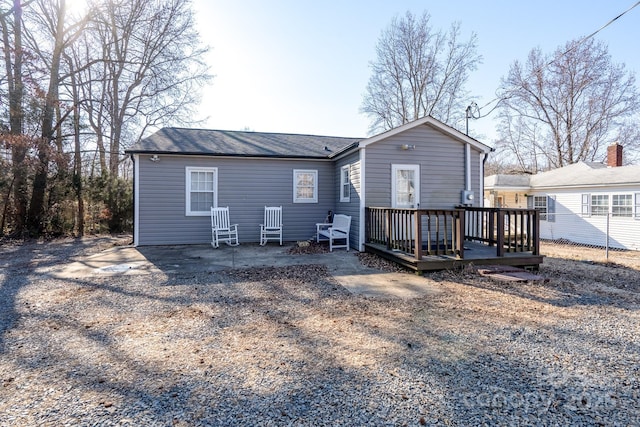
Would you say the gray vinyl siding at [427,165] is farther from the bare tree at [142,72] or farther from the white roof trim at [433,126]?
the bare tree at [142,72]

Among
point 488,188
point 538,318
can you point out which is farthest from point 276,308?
point 488,188

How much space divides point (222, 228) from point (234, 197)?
103 cm

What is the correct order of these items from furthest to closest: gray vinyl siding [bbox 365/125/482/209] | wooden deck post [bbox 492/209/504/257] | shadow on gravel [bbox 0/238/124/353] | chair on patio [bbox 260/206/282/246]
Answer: chair on patio [bbox 260/206/282/246], gray vinyl siding [bbox 365/125/482/209], wooden deck post [bbox 492/209/504/257], shadow on gravel [bbox 0/238/124/353]

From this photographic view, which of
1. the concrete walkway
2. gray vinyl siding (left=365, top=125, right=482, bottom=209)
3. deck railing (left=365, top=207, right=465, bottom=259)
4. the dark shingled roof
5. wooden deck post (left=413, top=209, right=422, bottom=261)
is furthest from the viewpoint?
the dark shingled roof

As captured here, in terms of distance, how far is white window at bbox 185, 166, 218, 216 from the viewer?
29.8ft

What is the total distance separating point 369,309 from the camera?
155 inches

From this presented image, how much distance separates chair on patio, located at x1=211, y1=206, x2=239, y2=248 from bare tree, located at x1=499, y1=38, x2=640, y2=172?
16.5m

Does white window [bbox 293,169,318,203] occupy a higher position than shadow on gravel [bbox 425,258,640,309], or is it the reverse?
white window [bbox 293,169,318,203]

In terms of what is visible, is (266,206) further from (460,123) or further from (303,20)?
(460,123)

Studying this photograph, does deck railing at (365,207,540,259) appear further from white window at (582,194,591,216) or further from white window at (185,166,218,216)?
white window at (582,194,591,216)

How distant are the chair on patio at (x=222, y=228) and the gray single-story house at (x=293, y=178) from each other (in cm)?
27

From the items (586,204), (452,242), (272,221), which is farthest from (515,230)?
(586,204)

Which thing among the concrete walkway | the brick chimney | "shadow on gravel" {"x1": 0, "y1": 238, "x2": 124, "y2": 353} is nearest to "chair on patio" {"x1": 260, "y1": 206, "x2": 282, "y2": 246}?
the concrete walkway

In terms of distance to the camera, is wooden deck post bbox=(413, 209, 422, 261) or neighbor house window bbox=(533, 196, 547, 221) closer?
wooden deck post bbox=(413, 209, 422, 261)
